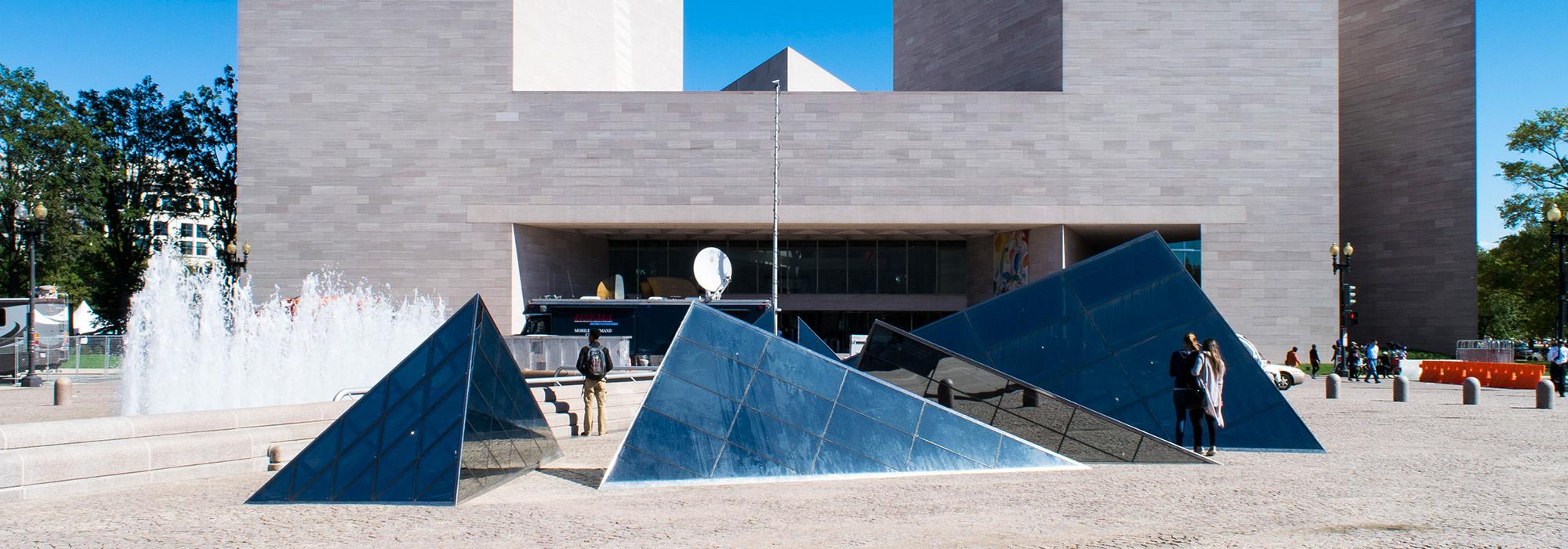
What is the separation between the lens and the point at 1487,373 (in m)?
28.6

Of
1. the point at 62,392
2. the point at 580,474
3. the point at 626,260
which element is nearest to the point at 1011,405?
the point at 580,474

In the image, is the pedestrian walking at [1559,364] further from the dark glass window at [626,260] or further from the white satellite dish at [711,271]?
the dark glass window at [626,260]

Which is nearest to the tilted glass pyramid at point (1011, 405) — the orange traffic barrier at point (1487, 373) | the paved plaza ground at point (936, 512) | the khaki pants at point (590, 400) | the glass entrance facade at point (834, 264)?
the paved plaza ground at point (936, 512)

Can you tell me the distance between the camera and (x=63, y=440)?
9641 millimetres

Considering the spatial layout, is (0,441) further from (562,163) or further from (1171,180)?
(1171,180)

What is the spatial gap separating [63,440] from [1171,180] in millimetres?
34248

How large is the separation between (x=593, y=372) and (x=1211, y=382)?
7.88 m

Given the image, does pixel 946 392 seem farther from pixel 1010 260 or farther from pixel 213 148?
pixel 213 148

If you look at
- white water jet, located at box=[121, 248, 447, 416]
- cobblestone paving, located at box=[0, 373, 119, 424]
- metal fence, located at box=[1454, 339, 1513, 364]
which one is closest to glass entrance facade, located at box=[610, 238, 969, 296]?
metal fence, located at box=[1454, 339, 1513, 364]

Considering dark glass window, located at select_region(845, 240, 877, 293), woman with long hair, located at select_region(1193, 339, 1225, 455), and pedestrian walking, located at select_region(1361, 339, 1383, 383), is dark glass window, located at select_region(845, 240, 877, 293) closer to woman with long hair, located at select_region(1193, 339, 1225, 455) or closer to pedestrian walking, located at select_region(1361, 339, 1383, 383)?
pedestrian walking, located at select_region(1361, 339, 1383, 383)

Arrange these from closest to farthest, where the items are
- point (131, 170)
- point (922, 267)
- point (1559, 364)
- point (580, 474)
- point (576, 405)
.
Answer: point (580, 474)
point (576, 405)
point (1559, 364)
point (922, 267)
point (131, 170)

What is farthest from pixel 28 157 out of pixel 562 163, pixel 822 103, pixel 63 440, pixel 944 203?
pixel 63 440

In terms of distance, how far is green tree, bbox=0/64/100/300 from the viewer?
49.2 metres

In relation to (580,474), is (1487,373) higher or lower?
lower
